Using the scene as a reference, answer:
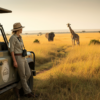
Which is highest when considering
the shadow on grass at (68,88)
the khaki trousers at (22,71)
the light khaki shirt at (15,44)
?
the light khaki shirt at (15,44)

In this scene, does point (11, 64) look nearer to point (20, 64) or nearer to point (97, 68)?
point (20, 64)

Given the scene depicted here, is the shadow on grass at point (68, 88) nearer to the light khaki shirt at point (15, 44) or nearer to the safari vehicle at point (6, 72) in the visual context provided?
the safari vehicle at point (6, 72)

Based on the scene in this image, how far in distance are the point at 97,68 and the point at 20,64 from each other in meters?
3.70

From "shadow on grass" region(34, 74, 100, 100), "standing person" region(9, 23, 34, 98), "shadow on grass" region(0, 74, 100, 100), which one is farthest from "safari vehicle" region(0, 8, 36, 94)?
"shadow on grass" region(34, 74, 100, 100)

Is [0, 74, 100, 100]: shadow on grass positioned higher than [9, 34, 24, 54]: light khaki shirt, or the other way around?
[9, 34, 24, 54]: light khaki shirt

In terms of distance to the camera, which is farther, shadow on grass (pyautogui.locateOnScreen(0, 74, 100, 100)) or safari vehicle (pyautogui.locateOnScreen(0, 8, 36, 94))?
shadow on grass (pyautogui.locateOnScreen(0, 74, 100, 100))

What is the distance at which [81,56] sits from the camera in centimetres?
887

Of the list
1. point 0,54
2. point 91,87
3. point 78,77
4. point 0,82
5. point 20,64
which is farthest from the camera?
point 78,77

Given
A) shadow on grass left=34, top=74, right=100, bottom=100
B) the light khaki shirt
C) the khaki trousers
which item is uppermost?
the light khaki shirt

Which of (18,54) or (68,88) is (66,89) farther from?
(18,54)

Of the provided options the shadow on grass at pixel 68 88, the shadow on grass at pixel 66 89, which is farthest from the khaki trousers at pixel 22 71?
the shadow on grass at pixel 68 88

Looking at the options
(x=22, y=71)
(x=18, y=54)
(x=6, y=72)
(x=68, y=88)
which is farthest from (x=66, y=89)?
(x=6, y=72)

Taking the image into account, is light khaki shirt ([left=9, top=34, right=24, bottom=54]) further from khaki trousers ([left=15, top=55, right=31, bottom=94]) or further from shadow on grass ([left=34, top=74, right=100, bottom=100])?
shadow on grass ([left=34, top=74, right=100, bottom=100])

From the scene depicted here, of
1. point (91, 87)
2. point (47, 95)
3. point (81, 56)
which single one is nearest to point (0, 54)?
point (47, 95)
